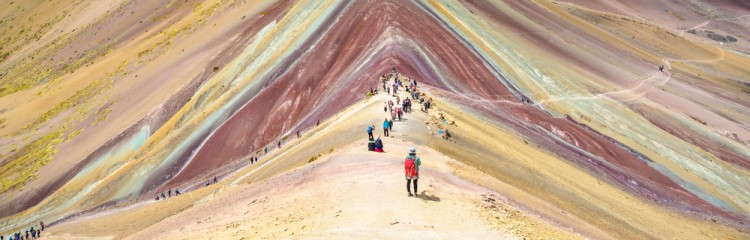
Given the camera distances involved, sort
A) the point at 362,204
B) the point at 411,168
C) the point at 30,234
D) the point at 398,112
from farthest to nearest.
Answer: the point at 30,234
the point at 398,112
the point at 411,168
the point at 362,204

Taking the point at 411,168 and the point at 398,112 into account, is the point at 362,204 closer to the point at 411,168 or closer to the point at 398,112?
the point at 411,168

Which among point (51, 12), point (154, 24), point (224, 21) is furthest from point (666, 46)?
point (51, 12)

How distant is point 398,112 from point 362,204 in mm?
13926

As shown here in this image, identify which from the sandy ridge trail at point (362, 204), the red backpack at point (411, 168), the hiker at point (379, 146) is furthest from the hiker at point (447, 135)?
the red backpack at point (411, 168)

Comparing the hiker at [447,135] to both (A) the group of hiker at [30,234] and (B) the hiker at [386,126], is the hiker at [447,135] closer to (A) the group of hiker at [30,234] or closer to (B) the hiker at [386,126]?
(B) the hiker at [386,126]

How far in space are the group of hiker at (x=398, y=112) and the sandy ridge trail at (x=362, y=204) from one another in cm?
44

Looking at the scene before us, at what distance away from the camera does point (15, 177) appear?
67.9 metres

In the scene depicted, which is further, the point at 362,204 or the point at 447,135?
the point at 447,135

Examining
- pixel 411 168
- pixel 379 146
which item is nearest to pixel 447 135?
pixel 379 146

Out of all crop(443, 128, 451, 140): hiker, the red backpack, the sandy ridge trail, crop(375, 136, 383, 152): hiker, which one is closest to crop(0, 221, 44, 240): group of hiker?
the sandy ridge trail

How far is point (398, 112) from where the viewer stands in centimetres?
3306

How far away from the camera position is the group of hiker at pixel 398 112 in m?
19.8

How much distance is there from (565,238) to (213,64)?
190 feet

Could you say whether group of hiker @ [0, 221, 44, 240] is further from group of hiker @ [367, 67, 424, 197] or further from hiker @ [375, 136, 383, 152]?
hiker @ [375, 136, 383, 152]
